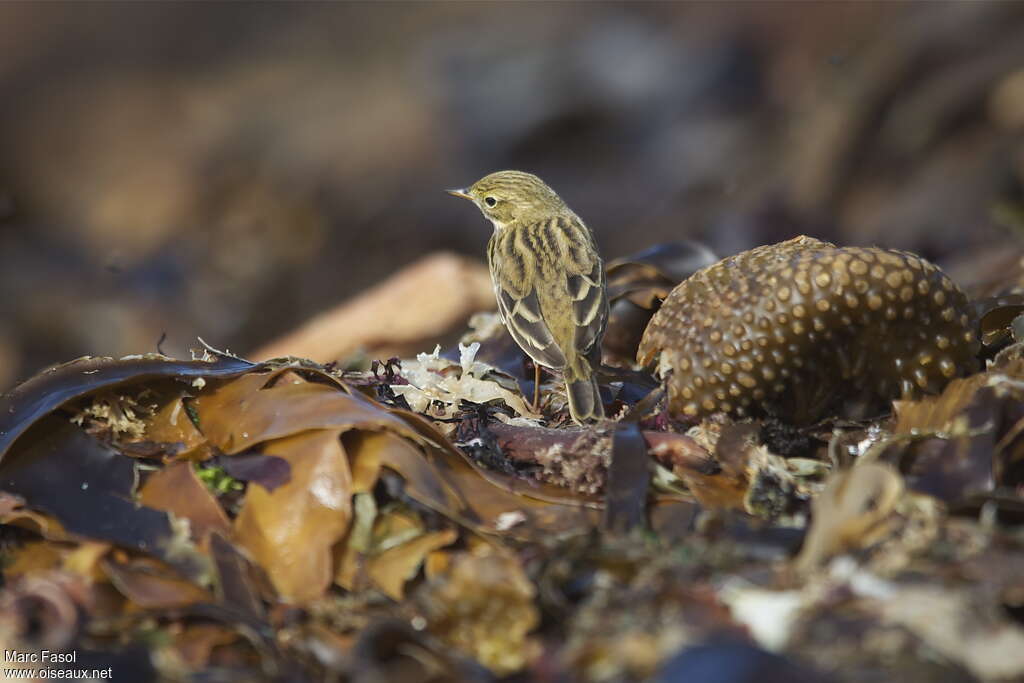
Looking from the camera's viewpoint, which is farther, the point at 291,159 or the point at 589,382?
the point at 291,159

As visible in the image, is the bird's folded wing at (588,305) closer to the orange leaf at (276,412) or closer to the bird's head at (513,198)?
the bird's head at (513,198)

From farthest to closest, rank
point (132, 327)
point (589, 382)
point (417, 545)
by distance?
1. point (132, 327)
2. point (589, 382)
3. point (417, 545)

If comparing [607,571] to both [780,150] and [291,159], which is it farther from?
[291,159]

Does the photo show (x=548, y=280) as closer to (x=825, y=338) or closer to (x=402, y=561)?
(x=825, y=338)

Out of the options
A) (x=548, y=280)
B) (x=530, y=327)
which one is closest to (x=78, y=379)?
(x=530, y=327)

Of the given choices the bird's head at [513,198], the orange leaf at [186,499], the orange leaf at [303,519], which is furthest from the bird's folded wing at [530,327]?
the orange leaf at [186,499]

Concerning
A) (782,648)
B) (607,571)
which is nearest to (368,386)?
(607,571)

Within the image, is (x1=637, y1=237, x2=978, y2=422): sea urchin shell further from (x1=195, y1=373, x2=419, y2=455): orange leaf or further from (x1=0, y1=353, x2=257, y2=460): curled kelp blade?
(x1=0, y1=353, x2=257, y2=460): curled kelp blade
